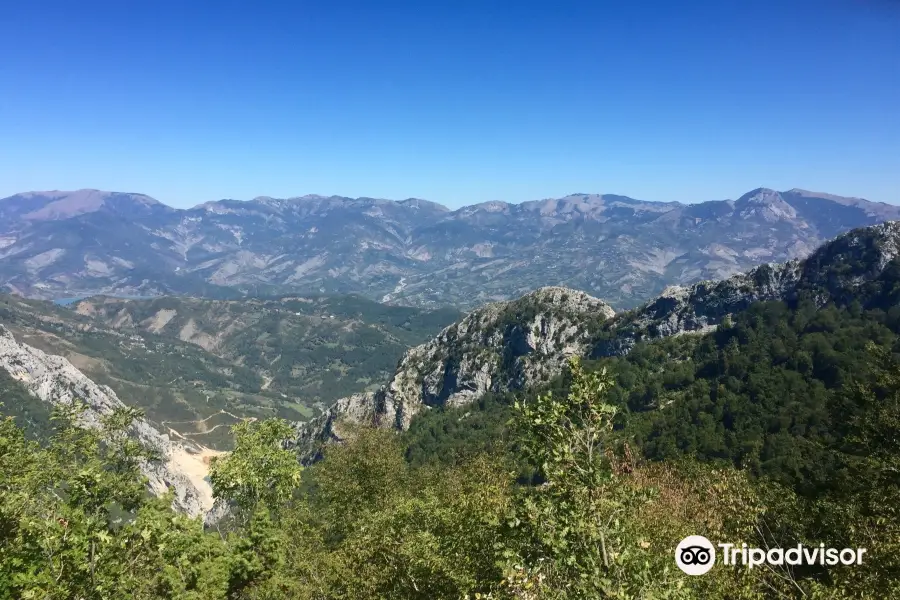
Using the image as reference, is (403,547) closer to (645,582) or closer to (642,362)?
(645,582)

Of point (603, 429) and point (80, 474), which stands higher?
point (603, 429)

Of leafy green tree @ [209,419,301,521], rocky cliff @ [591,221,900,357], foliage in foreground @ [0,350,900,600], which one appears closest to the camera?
foliage in foreground @ [0,350,900,600]

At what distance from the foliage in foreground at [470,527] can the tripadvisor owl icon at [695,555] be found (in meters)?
0.66

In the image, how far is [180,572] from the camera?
1011 inches

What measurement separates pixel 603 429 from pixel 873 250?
8392 inches

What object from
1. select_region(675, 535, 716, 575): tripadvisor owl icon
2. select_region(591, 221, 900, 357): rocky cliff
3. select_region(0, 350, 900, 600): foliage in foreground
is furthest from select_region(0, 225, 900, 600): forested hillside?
select_region(591, 221, 900, 357): rocky cliff

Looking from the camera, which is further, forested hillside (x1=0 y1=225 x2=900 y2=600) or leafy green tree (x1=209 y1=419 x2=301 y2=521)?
leafy green tree (x1=209 y1=419 x2=301 y2=521)

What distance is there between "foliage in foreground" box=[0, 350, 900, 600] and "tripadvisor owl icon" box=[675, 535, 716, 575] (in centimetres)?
66

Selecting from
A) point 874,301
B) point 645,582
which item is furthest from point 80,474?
point 874,301

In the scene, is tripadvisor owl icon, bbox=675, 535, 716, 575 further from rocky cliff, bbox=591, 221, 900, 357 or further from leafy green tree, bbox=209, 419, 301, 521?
rocky cliff, bbox=591, 221, 900, 357

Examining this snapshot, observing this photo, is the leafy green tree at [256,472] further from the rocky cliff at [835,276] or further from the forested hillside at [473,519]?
the rocky cliff at [835,276]

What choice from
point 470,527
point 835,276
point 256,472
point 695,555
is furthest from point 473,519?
point 835,276

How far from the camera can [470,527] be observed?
26.9 m

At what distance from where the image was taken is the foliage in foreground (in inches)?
685
